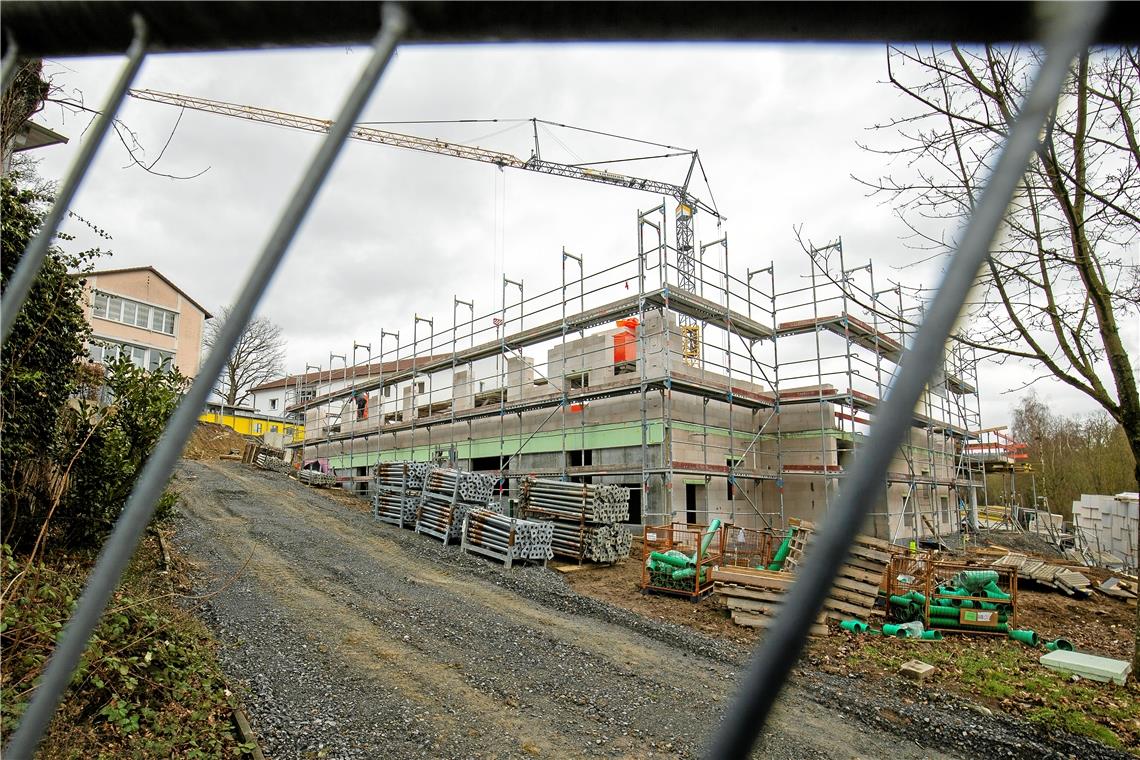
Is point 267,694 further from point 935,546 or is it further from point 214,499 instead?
point 935,546

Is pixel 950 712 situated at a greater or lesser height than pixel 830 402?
lesser

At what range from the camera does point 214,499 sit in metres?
19.0

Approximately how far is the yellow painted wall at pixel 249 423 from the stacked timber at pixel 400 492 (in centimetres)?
2663

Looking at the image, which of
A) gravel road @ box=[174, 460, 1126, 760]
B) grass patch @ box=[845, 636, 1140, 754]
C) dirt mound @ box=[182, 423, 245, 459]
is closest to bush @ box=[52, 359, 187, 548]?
gravel road @ box=[174, 460, 1126, 760]

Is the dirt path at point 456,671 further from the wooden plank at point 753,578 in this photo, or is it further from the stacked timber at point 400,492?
the stacked timber at point 400,492

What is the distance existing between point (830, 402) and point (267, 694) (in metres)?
15.3

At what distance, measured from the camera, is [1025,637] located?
952 cm

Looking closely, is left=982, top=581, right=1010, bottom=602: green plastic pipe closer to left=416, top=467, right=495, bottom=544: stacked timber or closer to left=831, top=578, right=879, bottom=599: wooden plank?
left=831, top=578, right=879, bottom=599: wooden plank

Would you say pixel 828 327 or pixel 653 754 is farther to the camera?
pixel 828 327

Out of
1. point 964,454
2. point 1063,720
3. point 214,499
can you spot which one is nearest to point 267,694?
point 1063,720

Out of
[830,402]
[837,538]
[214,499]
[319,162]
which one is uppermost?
[830,402]

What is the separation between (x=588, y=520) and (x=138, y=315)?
28021mm

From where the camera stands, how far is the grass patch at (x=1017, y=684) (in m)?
6.43

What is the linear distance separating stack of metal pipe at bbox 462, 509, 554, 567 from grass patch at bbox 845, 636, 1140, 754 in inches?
256
